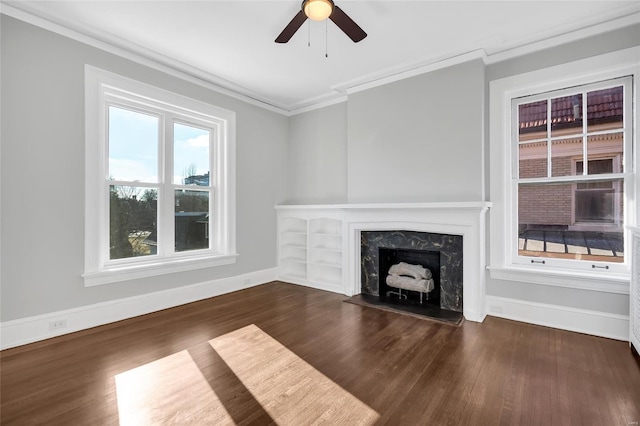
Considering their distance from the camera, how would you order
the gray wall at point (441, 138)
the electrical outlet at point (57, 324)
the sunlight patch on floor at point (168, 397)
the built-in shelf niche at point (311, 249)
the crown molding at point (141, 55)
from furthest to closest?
the built-in shelf niche at point (311, 249), the gray wall at point (441, 138), the electrical outlet at point (57, 324), the crown molding at point (141, 55), the sunlight patch on floor at point (168, 397)

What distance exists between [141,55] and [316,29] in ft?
7.04

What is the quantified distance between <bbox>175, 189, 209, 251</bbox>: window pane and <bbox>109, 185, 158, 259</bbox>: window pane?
0.30 metres

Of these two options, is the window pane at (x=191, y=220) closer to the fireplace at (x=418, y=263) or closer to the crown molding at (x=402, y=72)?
the fireplace at (x=418, y=263)

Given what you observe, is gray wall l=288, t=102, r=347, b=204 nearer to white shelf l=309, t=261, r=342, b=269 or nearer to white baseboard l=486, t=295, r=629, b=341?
white shelf l=309, t=261, r=342, b=269

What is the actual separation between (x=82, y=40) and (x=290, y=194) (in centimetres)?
341

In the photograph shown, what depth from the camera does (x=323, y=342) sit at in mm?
2770

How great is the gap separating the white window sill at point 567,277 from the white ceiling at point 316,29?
2443mm

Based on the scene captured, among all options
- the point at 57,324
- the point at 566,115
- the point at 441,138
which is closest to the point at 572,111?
the point at 566,115

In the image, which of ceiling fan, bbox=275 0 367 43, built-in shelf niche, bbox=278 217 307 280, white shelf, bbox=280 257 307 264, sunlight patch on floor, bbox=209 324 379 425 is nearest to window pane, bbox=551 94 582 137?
ceiling fan, bbox=275 0 367 43

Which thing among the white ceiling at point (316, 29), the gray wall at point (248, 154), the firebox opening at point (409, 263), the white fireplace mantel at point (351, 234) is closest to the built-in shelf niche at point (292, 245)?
the white fireplace mantel at point (351, 234)

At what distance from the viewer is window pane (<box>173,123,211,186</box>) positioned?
404 centimetres

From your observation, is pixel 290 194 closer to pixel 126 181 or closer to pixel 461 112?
pixel 126 181

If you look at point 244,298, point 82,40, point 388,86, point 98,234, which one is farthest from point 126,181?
point 388,86

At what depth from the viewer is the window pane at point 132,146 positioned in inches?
135
